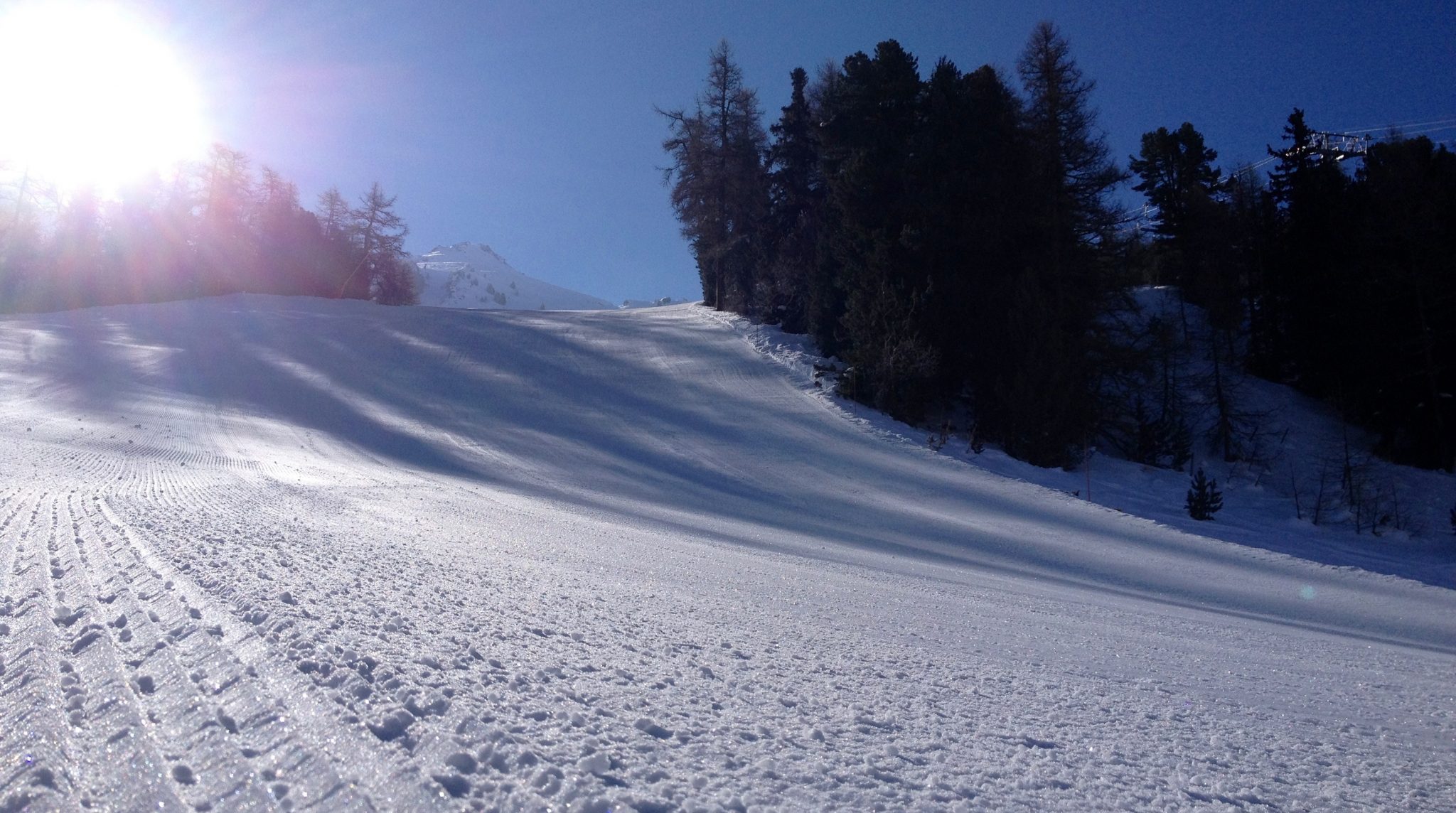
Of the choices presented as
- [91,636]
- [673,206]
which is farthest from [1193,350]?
[91,636]

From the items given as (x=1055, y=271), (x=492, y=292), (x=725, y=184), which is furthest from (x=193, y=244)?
(x=492, y=292)

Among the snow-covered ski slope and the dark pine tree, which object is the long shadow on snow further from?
the dark pine tree

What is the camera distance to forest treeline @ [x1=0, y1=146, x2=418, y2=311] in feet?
131

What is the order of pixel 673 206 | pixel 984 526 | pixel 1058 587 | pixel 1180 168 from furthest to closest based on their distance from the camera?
pixel 1180 168
pixel 673 206
pixel 984 526
pixel 1058 587

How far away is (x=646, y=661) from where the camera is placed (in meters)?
3.45

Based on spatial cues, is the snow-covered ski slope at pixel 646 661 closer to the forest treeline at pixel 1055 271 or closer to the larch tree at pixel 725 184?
the forest treeline at pixel 1055 271

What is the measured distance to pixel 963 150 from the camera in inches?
932

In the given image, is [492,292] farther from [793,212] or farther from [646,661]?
[646,661]

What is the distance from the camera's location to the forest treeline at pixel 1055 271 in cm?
2209

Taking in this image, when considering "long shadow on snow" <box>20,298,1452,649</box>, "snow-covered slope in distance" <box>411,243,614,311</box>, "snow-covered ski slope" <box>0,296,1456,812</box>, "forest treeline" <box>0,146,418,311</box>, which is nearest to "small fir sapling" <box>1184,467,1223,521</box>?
"long shadow on snow" <box>20,298,1452,649</box>

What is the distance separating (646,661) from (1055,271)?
22.7 metres

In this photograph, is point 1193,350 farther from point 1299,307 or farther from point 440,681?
point 440,681

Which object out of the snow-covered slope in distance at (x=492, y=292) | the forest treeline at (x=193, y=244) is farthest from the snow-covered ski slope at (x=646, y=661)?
the snow-covered slope in distance at (x=492, y=292)

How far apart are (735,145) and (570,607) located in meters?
33.5
